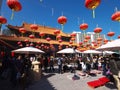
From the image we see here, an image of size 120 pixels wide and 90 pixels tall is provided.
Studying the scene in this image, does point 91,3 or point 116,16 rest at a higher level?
point 116,16

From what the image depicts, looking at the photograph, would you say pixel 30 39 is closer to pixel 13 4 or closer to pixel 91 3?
pixel 13 4

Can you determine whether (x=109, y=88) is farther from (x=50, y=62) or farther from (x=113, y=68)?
(x=50, y=62)

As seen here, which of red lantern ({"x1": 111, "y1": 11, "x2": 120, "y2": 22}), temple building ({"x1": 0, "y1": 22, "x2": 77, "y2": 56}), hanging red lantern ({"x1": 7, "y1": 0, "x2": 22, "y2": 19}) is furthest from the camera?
temple building ({"x1": 0, "y1": 22, "x2": 77, "y2": 56})

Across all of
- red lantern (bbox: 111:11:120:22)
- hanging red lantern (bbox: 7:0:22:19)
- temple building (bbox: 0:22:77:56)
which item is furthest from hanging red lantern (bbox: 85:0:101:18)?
temple building (bbox: 0:22:77:56)

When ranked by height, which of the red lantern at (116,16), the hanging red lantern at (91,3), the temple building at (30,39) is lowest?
the hanging red lantern at (91,3)

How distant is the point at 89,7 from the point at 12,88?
18.6 feet

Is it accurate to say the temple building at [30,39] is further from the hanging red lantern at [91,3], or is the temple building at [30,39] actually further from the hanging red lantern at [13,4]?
the hanging red lantern at [91,3]

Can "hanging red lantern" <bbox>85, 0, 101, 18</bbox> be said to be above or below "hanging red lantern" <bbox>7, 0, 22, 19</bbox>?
below

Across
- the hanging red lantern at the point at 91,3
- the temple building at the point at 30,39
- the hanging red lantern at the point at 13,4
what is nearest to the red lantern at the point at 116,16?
the hanging red lantern at the point at 91,3

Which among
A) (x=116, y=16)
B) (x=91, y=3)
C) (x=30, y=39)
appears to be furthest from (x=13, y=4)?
(x=30, y=39)

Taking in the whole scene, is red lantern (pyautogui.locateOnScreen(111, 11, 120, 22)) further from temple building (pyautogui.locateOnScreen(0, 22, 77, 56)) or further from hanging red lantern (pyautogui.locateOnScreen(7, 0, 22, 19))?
temple building (pyautogui.locateOnScreen(0, 22, 77, 56))

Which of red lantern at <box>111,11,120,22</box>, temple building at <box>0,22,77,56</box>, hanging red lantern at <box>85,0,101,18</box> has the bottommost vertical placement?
hanging red lantern at <box>85,0,101,18</box>

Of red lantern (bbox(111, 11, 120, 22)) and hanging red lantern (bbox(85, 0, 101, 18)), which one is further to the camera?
red lantern (bbox(111, 11, 120, 22))

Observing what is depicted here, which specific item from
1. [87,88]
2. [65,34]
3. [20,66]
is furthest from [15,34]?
[87,88]
